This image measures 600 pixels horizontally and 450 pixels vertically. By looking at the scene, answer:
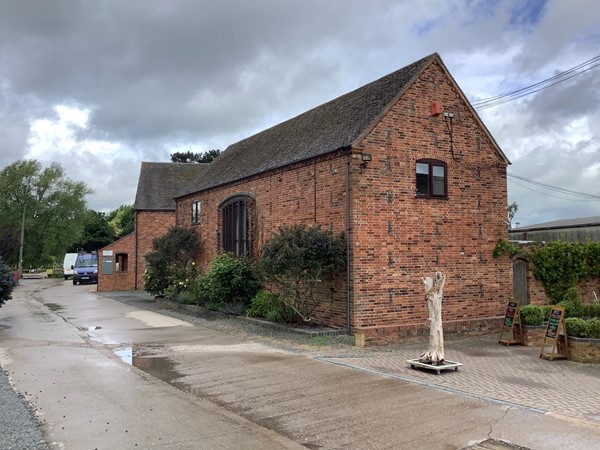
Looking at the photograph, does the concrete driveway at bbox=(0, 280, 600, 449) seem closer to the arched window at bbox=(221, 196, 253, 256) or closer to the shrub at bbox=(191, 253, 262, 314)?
the shrub at bbox=(191, 253, 262, 314)

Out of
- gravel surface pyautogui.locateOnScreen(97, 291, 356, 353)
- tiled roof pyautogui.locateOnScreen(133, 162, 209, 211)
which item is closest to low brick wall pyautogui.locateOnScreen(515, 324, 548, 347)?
gravel surface pyautogui.locateOnScreen(97, 291, 356, 353)

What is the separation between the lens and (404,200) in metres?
13.4

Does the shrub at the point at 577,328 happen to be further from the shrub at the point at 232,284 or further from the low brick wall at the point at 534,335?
the shrub at the point at 232,284

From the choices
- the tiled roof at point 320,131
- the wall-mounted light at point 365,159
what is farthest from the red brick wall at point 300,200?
the wall-mounted light at point 365,159

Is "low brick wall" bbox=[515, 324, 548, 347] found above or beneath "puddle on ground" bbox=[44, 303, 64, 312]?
above

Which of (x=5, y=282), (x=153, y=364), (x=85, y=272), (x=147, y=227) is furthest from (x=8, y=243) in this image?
(x=153, y=364)

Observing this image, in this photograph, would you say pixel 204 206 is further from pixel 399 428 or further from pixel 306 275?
pixel 399 428

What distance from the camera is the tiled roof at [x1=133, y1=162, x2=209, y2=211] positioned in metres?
32.3

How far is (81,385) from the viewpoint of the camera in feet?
27.2

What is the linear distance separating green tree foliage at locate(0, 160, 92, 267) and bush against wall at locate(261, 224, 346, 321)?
57.6 metres

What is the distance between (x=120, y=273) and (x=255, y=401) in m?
27.3

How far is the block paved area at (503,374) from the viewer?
711 centimetres

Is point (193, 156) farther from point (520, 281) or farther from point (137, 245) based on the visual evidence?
point (520, 281)

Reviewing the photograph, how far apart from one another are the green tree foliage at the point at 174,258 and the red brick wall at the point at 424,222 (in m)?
11.3
